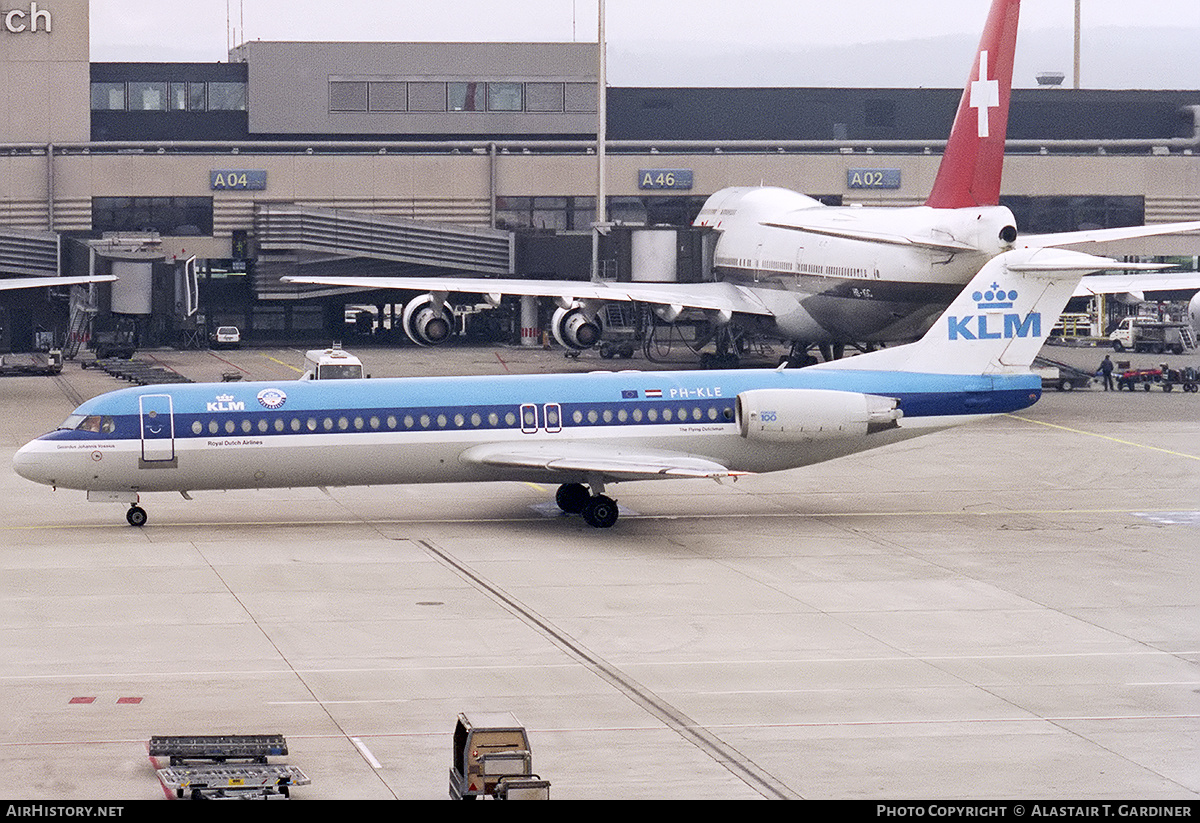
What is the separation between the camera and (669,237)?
255 ft

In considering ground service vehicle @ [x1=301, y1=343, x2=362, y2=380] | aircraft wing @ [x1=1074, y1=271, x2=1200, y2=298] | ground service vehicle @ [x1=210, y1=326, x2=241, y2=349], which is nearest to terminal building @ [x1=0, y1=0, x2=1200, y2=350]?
ground service vehicle @ [x1=210, y1=326, x2=241, y2=349]

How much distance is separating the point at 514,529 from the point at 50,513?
10.7 meters

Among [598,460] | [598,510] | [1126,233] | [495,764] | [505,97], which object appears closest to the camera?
[495,764]

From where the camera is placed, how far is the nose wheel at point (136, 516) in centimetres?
3731

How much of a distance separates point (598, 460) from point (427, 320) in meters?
35.5

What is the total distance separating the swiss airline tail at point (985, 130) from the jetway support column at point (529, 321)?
3018 centimetres

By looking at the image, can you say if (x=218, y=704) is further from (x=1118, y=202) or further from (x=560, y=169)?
(x=1118, y=202)

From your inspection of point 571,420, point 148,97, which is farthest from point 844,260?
point 148,97

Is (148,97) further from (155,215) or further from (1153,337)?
(1153,337)

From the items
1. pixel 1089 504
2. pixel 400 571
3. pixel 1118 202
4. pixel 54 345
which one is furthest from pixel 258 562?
pixel 1118 202

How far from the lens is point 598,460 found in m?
36.4

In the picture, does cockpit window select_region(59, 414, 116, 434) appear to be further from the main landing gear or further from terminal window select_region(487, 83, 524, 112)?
terminal window select_region(487, 83, 524, 112)

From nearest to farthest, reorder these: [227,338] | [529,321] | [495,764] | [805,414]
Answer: [495,764] < [805,414] < [529,321] < [227,338]

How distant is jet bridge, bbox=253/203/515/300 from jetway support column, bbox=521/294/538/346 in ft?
8.82
